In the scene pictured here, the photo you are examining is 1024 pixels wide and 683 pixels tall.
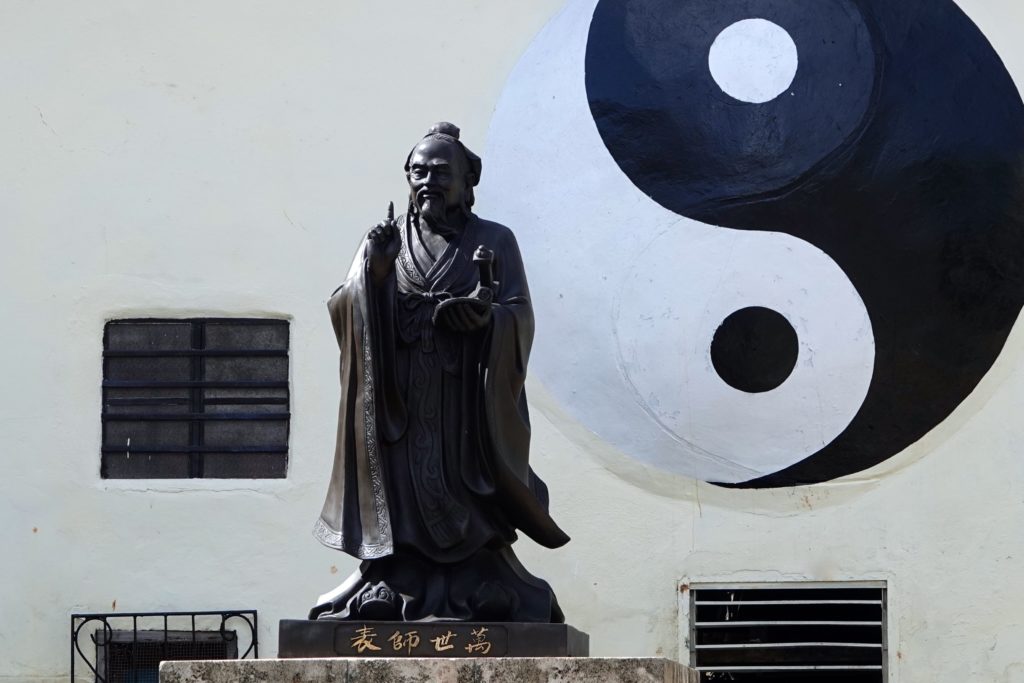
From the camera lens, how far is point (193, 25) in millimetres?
12531

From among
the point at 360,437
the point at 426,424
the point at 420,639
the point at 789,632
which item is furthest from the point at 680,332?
the point at 420,639

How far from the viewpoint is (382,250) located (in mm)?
8422

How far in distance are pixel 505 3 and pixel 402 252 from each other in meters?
4.20

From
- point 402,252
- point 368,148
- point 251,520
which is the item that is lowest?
point 251,520

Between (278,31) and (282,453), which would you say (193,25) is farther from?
(282,453)

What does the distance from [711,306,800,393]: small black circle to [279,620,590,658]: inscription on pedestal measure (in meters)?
4.31

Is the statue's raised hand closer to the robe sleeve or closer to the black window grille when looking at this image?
the robe sleeve

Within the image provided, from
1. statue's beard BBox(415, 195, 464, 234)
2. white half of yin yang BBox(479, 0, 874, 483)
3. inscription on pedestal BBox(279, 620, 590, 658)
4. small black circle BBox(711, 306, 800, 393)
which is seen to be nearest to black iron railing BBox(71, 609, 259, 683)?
white half of yin yang BBox(479, 0, 874, 483)

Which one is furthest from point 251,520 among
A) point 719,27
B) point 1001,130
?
point 1001,130

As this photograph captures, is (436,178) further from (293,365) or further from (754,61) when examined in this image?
(754,61)

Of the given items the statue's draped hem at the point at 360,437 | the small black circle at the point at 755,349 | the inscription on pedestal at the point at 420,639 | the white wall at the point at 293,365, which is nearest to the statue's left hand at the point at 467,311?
the statue's draped hem at the point at 360,437

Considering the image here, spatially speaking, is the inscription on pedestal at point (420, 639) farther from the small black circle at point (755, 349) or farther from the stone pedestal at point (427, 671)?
A: the small black circle at point (755, 349)

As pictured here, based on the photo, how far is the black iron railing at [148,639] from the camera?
12.0 metres

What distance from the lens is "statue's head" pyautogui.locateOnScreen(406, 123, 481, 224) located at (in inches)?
338
